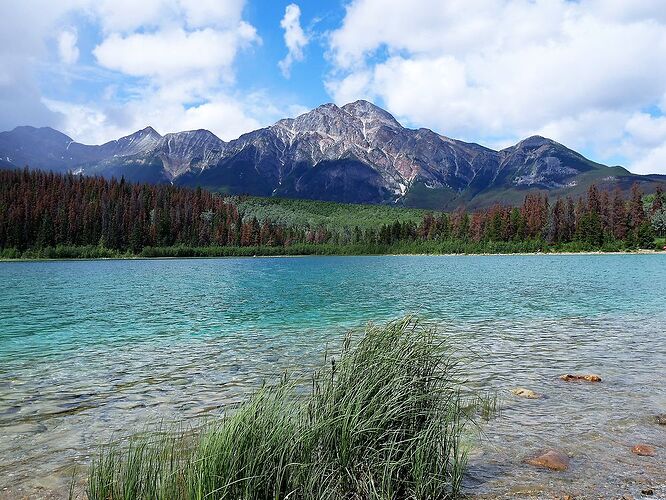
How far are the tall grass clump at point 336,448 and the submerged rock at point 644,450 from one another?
4.33 meters

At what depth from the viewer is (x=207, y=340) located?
2409cm

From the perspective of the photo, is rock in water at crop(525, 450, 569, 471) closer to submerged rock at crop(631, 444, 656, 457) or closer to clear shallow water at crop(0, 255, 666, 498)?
clear shallow water at crop(0, 255, 666, 498)

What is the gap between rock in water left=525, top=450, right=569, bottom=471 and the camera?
8.89 metres

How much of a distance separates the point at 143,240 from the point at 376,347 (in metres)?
207

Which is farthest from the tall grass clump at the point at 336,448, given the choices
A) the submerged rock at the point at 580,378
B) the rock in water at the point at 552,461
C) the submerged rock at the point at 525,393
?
the submerged rock at the point at 580,378

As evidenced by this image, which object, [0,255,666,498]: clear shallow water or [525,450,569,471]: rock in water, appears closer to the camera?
[525,450,569,471]: rock in water

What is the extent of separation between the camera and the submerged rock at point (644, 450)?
945 centimetres

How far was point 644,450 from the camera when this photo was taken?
9680mm

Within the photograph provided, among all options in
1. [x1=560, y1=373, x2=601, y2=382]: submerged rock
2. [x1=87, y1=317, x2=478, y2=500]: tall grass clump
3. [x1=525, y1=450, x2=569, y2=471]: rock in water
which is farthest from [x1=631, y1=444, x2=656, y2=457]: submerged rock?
[x1=560, y1=373, x2=601, y2=382]: submerged rock

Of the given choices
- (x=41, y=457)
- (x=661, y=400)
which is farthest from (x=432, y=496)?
(x=661, y=400)

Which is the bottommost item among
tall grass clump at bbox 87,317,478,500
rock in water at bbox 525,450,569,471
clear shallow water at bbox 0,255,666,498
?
clear shallow water at bbox 0,255,666,498

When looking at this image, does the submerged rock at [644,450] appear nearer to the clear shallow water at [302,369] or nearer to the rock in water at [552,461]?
the clear shallow water at [302,369]

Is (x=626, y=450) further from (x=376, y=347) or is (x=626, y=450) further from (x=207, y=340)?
(x=207, y=340)

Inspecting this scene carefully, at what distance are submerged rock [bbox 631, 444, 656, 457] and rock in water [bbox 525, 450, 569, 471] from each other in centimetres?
151
